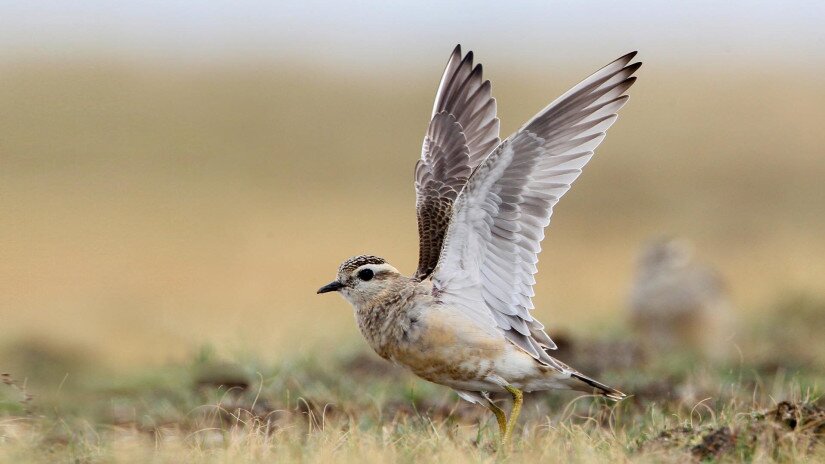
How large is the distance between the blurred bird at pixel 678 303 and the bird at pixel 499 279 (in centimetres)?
499

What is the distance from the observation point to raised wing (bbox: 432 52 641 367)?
266 inches

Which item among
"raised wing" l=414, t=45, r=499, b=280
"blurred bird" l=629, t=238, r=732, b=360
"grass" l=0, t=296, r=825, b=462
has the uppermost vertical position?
"raised wing" l=414, t=45, r=499, b=280

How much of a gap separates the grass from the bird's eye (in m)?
0.81

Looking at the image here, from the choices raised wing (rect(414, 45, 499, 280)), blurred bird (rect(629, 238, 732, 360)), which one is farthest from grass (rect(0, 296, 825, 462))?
raised wing (rect(414, 45, 499, 280))

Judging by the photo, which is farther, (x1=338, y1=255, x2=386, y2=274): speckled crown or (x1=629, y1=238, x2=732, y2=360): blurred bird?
(x1=629, y1=238, x2=732, y2=360): blurred bird

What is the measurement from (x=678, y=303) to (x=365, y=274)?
599cm

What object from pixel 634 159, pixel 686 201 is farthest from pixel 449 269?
pixel 634 159

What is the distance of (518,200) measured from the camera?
22.4ft

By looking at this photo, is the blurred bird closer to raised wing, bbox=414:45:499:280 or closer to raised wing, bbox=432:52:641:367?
raised wing, bbox=414:45:499:280

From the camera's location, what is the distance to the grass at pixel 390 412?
19.4ft

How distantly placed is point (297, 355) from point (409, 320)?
325cm

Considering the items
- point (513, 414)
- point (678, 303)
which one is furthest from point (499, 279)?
point (678, 303)

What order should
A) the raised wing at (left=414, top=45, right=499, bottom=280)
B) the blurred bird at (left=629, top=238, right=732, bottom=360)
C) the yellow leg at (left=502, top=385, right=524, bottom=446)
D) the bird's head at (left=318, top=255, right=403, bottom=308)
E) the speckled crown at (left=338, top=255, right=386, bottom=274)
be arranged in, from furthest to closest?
the blurred bird at (left=629, top=238, right=732, bottom=360), the raised wing at (left=414, top=45, right=499, bottom=280), the speckled crown at (left=338, top=255, right=386, bottom=274), the bird's head at (left=318, top=255, right=403, bottom=308), the yellow leg at (left=502, top=385, right=524, bottom=446)

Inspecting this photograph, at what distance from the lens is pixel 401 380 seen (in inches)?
382
